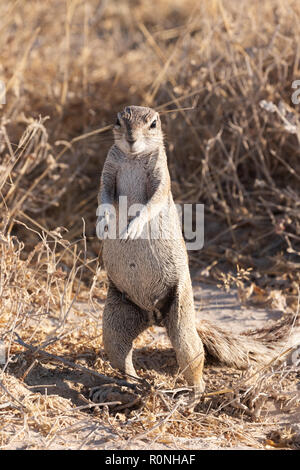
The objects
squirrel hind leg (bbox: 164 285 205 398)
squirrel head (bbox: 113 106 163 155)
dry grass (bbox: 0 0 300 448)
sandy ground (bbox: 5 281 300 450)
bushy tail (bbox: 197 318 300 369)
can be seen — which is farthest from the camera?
dry grass (bbox: 0 0 300 448)

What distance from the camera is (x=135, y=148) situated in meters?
3.51

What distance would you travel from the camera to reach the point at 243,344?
4203 mm

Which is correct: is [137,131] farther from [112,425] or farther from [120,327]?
[112,425]

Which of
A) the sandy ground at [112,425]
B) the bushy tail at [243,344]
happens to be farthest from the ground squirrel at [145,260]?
the sandy ground at [112,425]

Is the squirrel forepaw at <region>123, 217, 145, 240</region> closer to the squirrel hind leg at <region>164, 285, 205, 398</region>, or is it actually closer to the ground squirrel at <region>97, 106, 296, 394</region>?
the ground squirrel at <region>97, 106, 296, 394</region>

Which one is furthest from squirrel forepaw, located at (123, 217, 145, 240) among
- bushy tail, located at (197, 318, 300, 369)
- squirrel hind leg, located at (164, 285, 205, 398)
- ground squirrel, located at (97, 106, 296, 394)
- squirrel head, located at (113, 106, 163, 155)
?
bushy tail, located at (197, 318, 300, 369)

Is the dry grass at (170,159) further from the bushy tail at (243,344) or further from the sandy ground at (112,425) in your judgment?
the bushy tail at (243,344)

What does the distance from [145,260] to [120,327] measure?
459 millimetres

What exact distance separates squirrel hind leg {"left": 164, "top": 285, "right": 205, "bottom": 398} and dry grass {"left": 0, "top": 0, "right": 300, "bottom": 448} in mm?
202

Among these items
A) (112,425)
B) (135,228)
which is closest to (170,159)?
(135,228)

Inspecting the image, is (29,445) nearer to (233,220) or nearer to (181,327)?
(181,327)

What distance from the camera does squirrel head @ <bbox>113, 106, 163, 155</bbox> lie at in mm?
3516

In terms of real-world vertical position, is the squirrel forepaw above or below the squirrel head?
below

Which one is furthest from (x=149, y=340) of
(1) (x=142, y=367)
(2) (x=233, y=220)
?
(2) (x=233, y=220)
